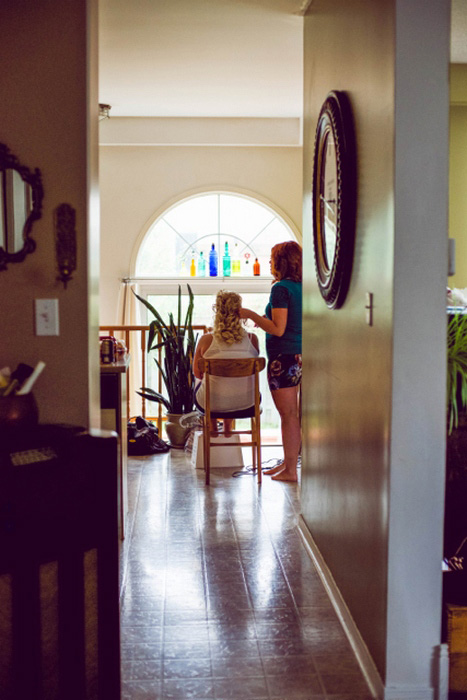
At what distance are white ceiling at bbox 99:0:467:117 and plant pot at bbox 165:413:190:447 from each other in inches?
96.7

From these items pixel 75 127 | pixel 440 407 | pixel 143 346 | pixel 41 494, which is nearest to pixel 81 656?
pixel 41 494

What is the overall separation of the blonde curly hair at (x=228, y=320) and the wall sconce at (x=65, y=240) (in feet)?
8.19

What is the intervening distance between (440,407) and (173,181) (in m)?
5.10

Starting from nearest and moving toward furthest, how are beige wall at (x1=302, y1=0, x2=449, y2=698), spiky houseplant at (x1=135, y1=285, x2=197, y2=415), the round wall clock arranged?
1. beige wall at (x1=302, y1=0, x2=449, y2=698)
2. the round wall clock
3. spiky houseplant at (x1=135, y1=285, x2=197, y2=415)

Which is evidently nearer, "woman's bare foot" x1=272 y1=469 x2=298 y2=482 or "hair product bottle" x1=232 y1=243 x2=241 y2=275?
"woman's bare foot" x1=272 y1=469 x2=298 y2=482

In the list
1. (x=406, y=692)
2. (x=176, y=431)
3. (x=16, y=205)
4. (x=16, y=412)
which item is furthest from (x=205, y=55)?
(x=406, y=692)

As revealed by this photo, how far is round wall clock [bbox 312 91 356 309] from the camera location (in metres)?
2.58

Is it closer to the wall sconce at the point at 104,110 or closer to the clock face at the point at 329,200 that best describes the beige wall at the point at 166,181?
the wall sconce at the point at 104,110

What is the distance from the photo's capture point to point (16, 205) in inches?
90.0

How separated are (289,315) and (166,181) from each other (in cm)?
270

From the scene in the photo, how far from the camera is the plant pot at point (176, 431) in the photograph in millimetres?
5738

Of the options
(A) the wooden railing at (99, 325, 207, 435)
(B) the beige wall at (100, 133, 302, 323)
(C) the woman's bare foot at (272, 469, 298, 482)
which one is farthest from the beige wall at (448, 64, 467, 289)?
(A) the wooden railing at (99, 325, 207, 435)

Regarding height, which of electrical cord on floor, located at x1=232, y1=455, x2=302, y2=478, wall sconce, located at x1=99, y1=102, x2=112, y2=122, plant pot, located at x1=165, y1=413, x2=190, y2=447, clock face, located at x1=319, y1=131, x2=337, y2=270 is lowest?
electrical cord on floor, located at x1=232, y1=455, x2=302, y2=478

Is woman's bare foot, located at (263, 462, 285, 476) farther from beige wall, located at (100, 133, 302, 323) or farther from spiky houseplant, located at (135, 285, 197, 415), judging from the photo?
beige wall, located at (100, 133, 302, 323)
